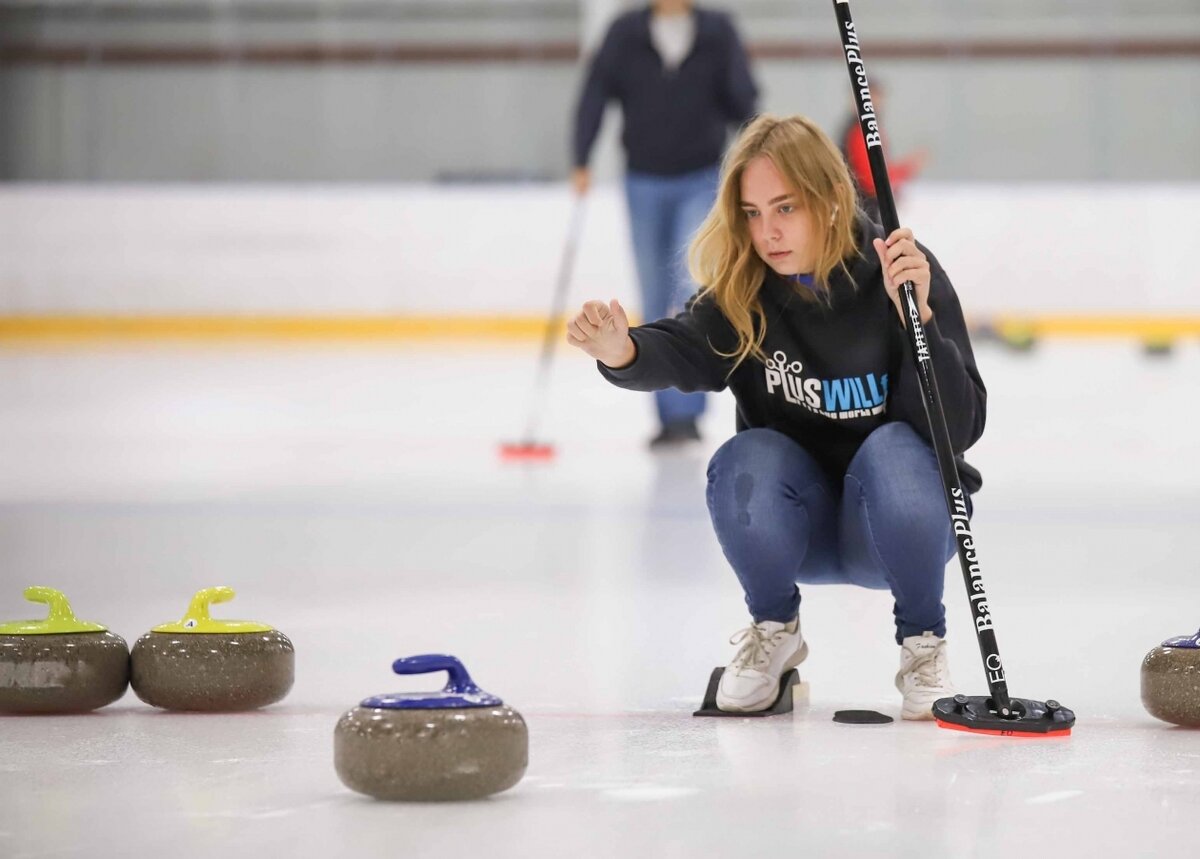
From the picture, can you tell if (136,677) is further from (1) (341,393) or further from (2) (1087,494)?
(1) (341,393)

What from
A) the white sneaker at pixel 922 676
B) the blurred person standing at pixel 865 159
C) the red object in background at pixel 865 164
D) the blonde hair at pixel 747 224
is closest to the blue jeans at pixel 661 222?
the blurred person standing at pixel 865 159

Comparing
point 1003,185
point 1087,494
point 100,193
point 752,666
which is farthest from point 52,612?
point 1003,185

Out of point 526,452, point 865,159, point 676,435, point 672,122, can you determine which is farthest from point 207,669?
point 865,159

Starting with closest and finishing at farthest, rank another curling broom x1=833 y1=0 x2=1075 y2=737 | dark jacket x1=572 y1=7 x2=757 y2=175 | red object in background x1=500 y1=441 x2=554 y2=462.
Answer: another curling broom x1=833 y1=0 x2=1075 y2=737 → red object in background x1=500 y1=441 x2=554 y2=462 → dark jacket x1=572 y1=7 x2=757 y2=175

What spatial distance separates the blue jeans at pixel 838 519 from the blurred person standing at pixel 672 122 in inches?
141

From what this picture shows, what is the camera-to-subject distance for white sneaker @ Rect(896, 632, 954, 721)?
6.54 feet

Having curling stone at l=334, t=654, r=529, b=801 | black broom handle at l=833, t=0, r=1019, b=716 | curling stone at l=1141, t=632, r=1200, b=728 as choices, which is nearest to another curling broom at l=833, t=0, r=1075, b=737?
black broom handle at l=833, t=0, r=1019, b=716

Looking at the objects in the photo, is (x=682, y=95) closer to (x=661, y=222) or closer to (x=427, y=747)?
(x=661, y=222)

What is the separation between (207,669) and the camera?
6.51 ft

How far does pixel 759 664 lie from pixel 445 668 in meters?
0.56

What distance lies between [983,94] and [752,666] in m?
9.83

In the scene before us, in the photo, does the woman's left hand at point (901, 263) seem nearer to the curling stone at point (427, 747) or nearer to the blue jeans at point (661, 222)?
the curling stone at point (427, 747)

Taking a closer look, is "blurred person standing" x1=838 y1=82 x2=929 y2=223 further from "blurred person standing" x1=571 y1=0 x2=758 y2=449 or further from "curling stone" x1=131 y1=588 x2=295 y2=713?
"curling stone" x1=131 y1=588 x2=295 y2=713

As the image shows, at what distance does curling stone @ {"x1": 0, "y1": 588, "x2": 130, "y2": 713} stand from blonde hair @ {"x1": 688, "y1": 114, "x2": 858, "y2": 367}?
2.52 feet
